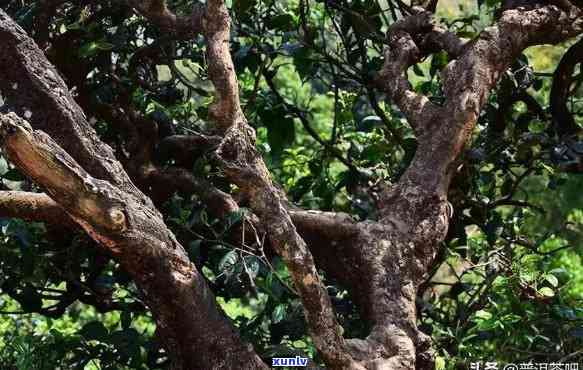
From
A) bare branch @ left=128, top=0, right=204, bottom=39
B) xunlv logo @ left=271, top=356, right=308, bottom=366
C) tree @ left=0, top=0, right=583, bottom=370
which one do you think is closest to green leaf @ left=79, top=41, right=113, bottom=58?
tree @ left=0, top=0, right=583, bottom=370

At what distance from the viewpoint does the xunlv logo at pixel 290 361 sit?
2.22 meters

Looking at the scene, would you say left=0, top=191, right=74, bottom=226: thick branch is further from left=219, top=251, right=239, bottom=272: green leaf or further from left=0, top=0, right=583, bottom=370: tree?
left=219, top=251, right=239, bottom=272: green leaf

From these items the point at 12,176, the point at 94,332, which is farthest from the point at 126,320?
the point at 12,176

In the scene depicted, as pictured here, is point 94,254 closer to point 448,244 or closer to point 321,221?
point 321,221

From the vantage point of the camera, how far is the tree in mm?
2012

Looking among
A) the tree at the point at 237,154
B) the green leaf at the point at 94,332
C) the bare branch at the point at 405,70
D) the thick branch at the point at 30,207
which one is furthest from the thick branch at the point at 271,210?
the green leaf at the point at 94,332

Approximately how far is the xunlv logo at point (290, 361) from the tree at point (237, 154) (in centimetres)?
11

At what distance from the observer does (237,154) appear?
6.52 ft

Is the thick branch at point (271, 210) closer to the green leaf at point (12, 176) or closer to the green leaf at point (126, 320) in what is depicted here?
the green leaf at point (12, 176)

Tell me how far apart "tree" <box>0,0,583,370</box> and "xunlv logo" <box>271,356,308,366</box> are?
111 mm

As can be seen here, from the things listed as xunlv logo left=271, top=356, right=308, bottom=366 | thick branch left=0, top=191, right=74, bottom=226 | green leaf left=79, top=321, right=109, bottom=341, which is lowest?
xunlv logo left=271, top=356, right=308, bottom=366

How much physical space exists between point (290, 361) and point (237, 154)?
0.54 metres

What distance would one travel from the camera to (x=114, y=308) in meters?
2.98

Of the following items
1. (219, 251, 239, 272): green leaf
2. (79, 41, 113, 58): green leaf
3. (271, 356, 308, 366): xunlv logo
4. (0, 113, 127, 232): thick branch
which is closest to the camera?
(0, 113, 127, 232): thick branch
